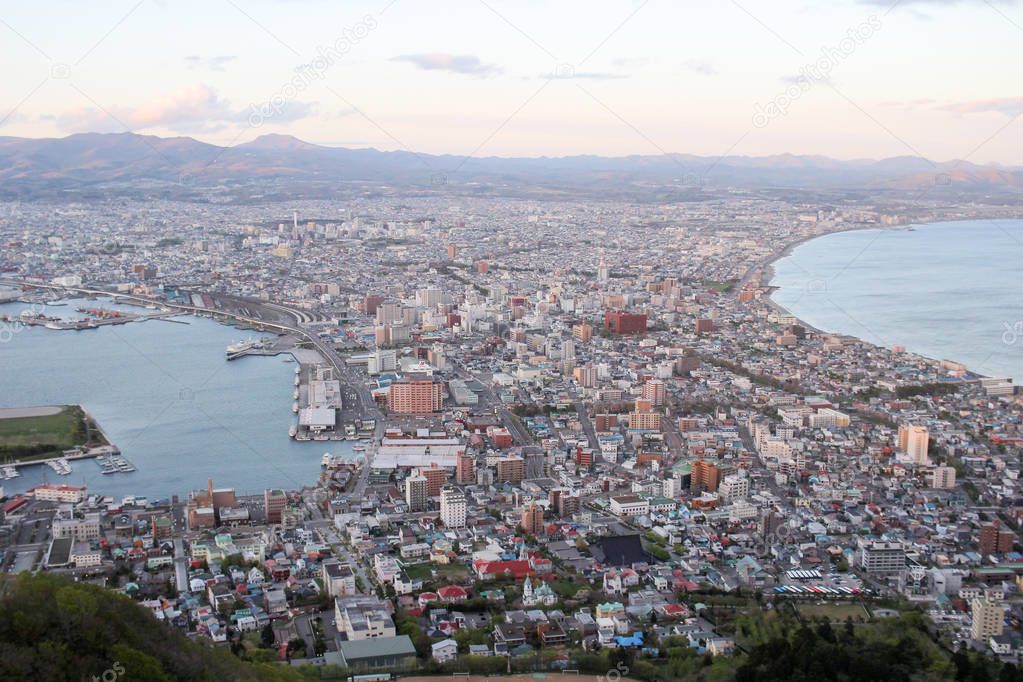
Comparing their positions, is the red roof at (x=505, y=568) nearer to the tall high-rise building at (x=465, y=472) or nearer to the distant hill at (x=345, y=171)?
the tall high-rise building at (x=465, y=472)

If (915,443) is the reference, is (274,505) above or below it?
below

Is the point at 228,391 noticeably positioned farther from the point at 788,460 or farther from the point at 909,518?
the point at 909,518

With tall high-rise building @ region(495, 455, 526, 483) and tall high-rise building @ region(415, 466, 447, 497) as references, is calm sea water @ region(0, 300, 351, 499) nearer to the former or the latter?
tall high-rise building @ region(415, 466, 447, 497)

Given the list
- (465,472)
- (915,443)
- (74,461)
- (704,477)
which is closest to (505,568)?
(465,472)

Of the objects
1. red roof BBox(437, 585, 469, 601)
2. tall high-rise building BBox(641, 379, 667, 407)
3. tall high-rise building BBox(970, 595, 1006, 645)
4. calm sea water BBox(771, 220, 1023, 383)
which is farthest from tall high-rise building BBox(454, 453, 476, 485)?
calm sea water BBox(771, 220, 1023, 383)

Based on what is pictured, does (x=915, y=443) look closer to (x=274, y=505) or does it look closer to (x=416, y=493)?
(x=416, y=493)

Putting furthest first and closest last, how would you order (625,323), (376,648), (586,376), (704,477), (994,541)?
(625,323) < (586,376) < (704,477) < (994,541) < (376,648)
